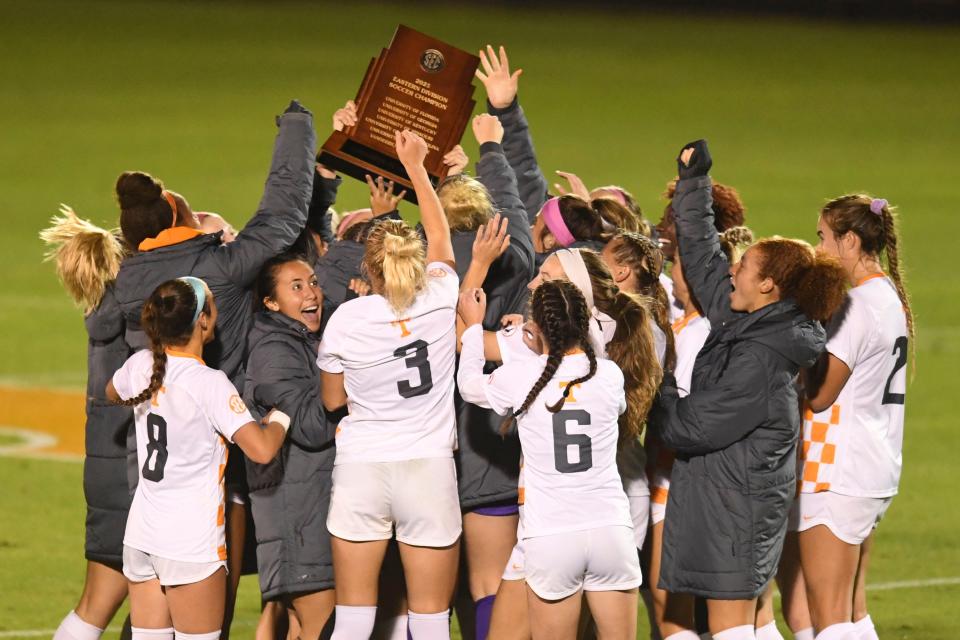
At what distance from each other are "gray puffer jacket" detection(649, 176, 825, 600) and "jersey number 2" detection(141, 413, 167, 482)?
1803mm

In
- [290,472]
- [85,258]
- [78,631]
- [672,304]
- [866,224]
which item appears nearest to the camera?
[290,472]

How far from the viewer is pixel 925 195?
2458 cm

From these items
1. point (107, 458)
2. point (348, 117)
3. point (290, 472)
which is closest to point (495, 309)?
point (348, 117)

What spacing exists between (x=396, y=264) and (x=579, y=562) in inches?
47.4

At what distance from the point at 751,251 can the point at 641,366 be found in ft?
→ 1.99

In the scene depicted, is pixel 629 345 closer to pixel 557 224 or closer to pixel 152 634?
pixel 557 224

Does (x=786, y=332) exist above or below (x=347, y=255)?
below

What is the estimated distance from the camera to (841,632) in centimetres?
584

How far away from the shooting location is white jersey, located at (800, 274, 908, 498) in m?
5.88

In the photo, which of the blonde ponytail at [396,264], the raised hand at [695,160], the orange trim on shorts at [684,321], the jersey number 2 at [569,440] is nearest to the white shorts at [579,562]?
the jersey number 2 at [569,440]

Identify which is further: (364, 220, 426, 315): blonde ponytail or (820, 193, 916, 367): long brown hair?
(820, 193, 916, 367): long brown hair

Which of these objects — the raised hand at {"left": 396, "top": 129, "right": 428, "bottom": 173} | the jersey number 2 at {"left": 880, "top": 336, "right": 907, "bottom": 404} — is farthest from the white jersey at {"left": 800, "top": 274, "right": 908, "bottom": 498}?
the raised hand at {"left": 396, "top": 129, "right": 428, "bottom": 173}

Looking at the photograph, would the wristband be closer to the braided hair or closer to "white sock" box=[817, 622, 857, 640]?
the braided hair

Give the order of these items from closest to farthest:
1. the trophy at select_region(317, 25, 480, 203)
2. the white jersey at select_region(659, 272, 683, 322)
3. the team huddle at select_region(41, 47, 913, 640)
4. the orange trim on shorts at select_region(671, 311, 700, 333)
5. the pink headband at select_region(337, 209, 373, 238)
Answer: the team huddle at select_region(41, 47, 913, 640)
the trophy at select_region(317, 25, 480, 203)
the orange trim on shorts at select_region(671, 311, 700, 333)
the white jersey at select_region(659, 272, 683, 322)
the pink headband at select_region(337, 209, 373, 238)
